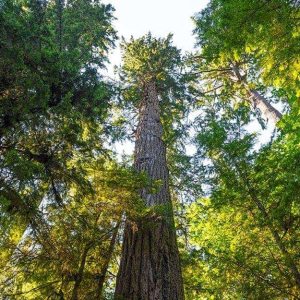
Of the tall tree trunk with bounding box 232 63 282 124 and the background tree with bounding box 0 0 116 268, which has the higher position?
the tall tree trunk with bounding box 232 63 282 124

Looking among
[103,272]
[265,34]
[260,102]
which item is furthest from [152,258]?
[260,102]

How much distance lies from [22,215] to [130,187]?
1.43 meters

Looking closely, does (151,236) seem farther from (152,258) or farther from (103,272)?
(103,272)

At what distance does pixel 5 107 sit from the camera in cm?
420

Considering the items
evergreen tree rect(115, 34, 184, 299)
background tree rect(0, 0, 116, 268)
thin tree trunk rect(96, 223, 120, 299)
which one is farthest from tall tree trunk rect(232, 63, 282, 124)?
thin tree trunk rect(96, 223, 120, 299)

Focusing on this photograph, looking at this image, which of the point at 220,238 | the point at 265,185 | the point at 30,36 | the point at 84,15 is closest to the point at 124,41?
the point at 84,15

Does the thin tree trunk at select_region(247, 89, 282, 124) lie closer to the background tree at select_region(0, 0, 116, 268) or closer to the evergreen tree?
the evergreen tree

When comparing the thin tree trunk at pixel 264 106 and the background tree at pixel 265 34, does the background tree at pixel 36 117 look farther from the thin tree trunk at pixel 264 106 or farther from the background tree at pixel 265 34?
the thin tree trunk at pixel 264 106

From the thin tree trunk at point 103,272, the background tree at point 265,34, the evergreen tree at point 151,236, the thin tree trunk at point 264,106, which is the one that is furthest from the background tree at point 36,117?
the thin tree trunk at point 264,106

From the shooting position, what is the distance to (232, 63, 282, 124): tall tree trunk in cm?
1129

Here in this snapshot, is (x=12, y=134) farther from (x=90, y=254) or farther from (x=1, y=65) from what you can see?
(x=90, y=254)

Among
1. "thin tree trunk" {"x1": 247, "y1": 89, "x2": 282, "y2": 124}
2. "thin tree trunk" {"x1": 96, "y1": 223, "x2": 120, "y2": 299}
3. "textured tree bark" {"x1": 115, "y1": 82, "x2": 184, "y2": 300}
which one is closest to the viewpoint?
"thin tree trunk" {"x1": 96, "y1": 223, "x2": 120, "y2": 299}

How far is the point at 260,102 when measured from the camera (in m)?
12.2

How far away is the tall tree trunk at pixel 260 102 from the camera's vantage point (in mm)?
11289
